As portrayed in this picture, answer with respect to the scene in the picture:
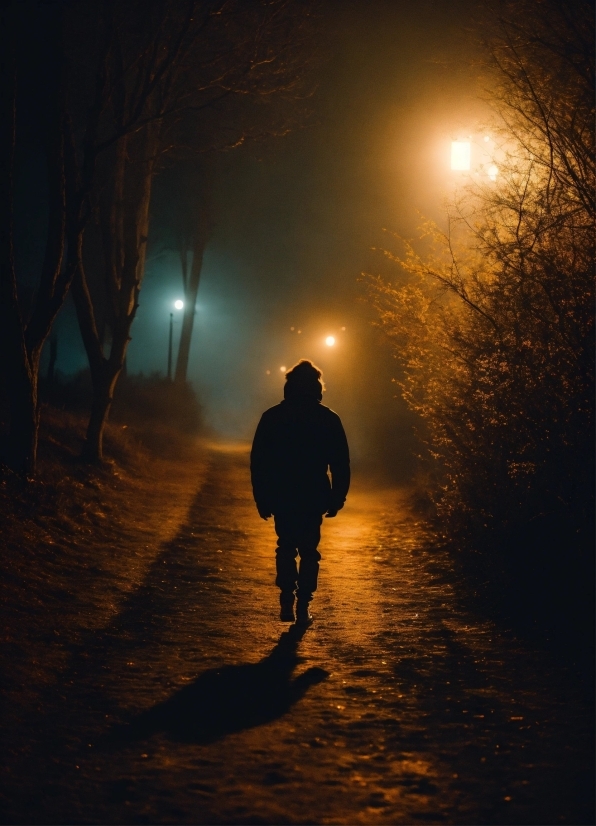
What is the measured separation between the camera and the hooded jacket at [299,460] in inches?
260

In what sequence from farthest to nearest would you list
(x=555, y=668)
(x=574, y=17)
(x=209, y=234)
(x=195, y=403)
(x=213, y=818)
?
(x=195, y=403)
(x=209, y=234)
(x=574, y=17)
(x=555, y=668)
(x=213, y=818)

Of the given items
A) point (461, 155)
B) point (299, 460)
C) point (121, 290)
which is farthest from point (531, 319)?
point (121, 290)

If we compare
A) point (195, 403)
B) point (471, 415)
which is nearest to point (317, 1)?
point (471, 415)

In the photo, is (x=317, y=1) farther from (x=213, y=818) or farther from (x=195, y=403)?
(x=195, y=403)

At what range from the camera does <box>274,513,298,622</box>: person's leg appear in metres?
6.59

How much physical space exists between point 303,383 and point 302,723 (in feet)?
9.91

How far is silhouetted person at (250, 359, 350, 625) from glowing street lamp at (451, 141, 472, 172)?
4915 mm

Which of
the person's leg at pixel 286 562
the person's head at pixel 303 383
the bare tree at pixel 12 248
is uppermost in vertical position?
the bare tree at pixel 12 248

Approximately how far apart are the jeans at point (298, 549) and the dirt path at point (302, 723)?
419 millimetres

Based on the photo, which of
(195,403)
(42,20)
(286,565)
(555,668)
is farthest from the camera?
(195,403)

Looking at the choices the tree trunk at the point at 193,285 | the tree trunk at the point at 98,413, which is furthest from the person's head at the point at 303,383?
the tree trunk at the point at 193,285

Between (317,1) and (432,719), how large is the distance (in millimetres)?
11762

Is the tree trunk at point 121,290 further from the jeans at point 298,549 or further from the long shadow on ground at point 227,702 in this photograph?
the long shadow on ground at point 227,702

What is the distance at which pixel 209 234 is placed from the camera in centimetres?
3081
